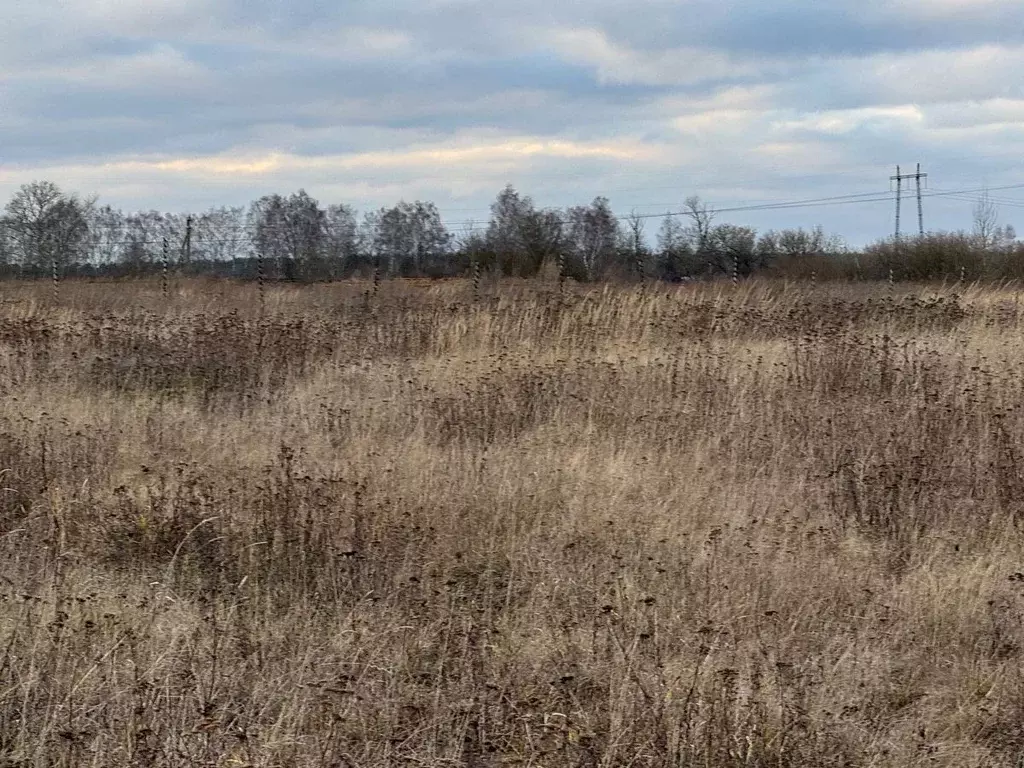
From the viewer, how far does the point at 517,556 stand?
4.76 m

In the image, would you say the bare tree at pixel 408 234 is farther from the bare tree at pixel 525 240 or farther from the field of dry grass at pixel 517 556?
the field of dry grass at pixel 517 556

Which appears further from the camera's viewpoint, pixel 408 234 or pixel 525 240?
pixel 408 234

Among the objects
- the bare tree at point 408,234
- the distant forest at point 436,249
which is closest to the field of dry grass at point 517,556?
the distant forest at point 436,249

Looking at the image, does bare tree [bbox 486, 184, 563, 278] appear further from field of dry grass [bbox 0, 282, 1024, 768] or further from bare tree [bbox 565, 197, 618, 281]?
field of dry grass [bbox 0, 282, 1024, 768]

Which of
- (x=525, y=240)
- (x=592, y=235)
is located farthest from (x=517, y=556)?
(x=592, y=235)

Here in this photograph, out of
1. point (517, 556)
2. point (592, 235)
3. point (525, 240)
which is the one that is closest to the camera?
point (517, 556)

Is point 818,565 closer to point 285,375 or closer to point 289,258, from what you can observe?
point 285,375

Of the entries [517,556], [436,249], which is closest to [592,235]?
[436,249]

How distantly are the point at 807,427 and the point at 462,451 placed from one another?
8.51ft

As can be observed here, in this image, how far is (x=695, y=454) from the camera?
651 centimetres

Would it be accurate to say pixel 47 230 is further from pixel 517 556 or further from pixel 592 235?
pixel 517 556

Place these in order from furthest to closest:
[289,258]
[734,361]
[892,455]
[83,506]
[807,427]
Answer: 1. [289,258]
2. [734,361]
3. [807,427]
4. [892,455]
5. [83,506]

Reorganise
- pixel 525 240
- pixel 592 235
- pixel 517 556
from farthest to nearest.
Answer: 1. pixel 592 235
2. pixel 525 240
3. pixel 517 556

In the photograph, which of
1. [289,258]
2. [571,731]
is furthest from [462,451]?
[289,258]
